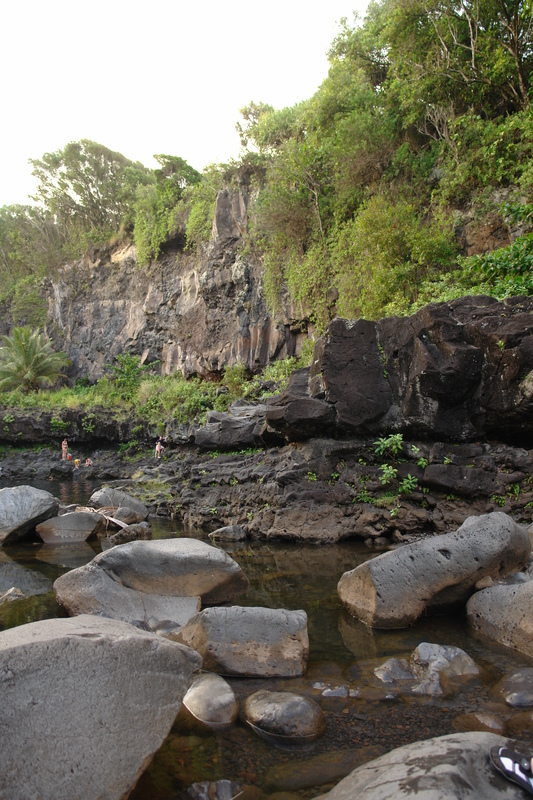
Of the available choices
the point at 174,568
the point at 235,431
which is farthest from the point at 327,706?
the point at 235,431

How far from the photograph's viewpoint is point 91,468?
935 inches

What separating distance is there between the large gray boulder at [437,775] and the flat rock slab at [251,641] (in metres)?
1.60

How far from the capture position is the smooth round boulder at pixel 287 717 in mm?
3203

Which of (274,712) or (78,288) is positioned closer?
(274,712)

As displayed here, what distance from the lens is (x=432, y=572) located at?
5062 millimetres

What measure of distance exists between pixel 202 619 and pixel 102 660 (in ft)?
5.85

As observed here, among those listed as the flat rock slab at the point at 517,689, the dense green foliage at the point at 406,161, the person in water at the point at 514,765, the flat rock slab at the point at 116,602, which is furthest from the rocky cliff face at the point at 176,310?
the person in water at the point at 514,765

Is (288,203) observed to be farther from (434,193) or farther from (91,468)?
(91,468)

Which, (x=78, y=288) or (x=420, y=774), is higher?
(x=78, y=288)

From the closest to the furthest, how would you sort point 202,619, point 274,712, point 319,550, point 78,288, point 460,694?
point 274,712 → point 460,694 → point 202,619 → point 319,550 → point 78,288

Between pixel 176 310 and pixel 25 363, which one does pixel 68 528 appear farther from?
pixel 25 363

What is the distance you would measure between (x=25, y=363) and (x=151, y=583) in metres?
29.4

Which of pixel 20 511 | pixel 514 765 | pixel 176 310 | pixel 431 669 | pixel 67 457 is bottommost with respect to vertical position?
pixel 67 457

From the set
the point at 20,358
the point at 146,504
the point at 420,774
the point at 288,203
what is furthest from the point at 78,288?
the point at 420,774
